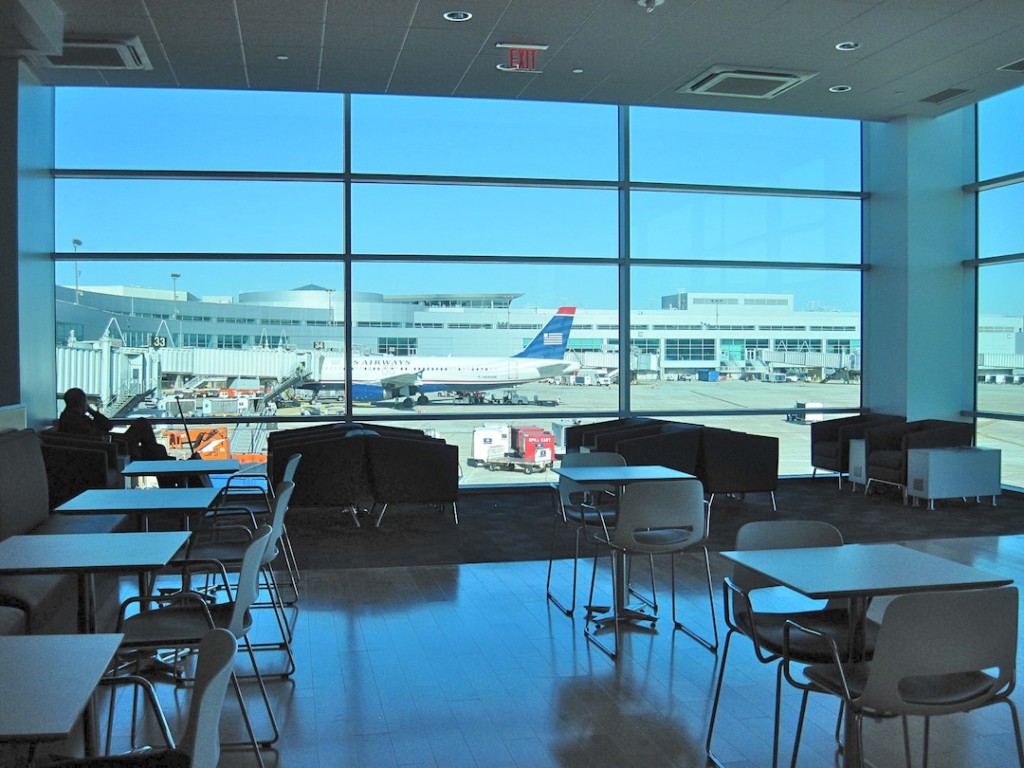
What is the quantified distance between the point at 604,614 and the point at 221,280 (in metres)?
6.35

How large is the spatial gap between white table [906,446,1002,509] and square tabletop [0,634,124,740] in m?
8.97

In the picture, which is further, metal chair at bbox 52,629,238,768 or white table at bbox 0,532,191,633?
white table at bbox 0,532,191,633

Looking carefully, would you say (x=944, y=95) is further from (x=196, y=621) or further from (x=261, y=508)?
(x=196, y=621)

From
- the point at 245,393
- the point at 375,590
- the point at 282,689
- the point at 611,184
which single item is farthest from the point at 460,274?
the point at 282,689

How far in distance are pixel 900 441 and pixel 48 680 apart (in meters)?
10.0

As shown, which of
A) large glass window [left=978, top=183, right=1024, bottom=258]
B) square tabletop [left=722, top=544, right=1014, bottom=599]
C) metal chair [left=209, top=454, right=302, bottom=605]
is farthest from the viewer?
large glass window [left=978, top=183, right=1024, bottom=258]

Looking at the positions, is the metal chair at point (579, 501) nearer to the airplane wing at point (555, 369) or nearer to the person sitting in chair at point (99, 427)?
the airplane wing at point (555, 369)

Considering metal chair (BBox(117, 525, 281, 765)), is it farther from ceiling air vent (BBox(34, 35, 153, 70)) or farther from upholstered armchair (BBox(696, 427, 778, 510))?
upholstered armchair (BBox(696, 427, 778, 510))

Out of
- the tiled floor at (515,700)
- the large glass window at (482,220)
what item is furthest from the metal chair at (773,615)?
the large glass window at (482,220)

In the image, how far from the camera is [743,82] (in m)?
9.16

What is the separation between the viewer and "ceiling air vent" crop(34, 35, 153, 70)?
25.6ft

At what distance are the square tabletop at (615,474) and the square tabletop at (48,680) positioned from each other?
3605mm

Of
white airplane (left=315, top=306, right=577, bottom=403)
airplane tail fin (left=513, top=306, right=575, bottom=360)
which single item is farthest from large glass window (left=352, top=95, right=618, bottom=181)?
white airplane (left=315, top=306, right=577, bottom=403)

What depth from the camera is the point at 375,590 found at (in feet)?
20.8
